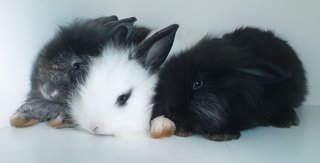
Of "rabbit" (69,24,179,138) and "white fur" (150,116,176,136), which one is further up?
"rabbit" (69,24,179,138)

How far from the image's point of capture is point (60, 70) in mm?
1338

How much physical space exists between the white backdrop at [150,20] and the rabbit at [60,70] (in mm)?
51

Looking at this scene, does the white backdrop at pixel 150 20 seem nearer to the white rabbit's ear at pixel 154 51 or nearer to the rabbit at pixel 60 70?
the rabbit at pixel 60 70

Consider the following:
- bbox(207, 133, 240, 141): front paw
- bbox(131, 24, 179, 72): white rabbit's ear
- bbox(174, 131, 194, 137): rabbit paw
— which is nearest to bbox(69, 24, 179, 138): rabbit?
bbox(131, 24, 179, 72): white rabbit's ear

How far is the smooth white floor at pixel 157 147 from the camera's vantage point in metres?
1.08

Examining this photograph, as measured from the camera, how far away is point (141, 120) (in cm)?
126

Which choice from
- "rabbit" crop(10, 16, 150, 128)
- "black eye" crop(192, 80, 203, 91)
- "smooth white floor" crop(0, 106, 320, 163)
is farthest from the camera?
"rabbit" crop(10, 16, 150, 128)

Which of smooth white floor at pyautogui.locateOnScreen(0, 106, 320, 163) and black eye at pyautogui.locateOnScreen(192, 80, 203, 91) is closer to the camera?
smooth white floor at pyautogui.locateOnScreen(0, 106, 320, 163)

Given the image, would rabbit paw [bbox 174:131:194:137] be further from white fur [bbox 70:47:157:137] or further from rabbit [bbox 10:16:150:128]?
rabbit [bbox 10:16:150:128]

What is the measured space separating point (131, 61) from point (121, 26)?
0.12 meters

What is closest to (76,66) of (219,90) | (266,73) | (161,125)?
(161,125)

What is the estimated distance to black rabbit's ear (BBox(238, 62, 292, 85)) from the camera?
1168mm

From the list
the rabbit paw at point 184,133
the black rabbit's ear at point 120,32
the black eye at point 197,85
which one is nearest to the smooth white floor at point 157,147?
the rabbit paw at point 184,133

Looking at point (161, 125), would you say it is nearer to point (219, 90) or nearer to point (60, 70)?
point (219, 90)
